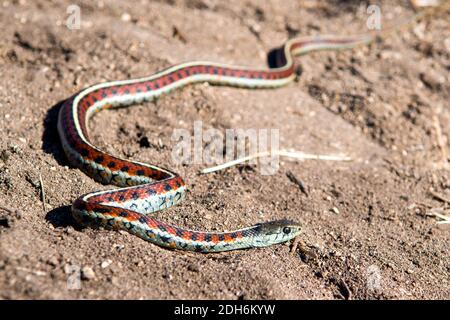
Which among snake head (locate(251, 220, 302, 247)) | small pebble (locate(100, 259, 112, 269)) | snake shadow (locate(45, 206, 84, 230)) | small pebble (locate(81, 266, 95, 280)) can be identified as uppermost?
snake shadow (locate(45, 206, 84, 230))

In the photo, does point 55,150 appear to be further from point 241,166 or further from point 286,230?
point 286,230

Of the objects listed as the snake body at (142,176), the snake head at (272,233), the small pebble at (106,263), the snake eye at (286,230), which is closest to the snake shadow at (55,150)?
the snake body at (142,176)

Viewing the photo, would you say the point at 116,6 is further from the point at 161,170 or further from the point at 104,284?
the point at 104,284

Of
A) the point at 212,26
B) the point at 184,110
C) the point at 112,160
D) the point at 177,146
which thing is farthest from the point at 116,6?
the point at 112,160

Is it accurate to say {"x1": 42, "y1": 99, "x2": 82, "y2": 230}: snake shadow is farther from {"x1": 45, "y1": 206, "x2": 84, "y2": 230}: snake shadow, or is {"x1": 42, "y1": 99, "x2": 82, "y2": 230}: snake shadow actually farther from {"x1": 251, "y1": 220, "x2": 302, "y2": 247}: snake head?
{"x1": 251, "y1": 220, "x2": 302, "y2": 247}: snake head

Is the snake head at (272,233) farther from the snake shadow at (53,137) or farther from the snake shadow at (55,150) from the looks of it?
the snake shadow at (53,137)

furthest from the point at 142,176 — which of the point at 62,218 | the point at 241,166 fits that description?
the point at 241,166

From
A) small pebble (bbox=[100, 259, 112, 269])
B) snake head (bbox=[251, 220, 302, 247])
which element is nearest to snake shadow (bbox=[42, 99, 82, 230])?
small pebble (bbox=[100, 259, 112, 269])

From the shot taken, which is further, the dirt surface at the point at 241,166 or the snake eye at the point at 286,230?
the snake eye at the point at 286,230
